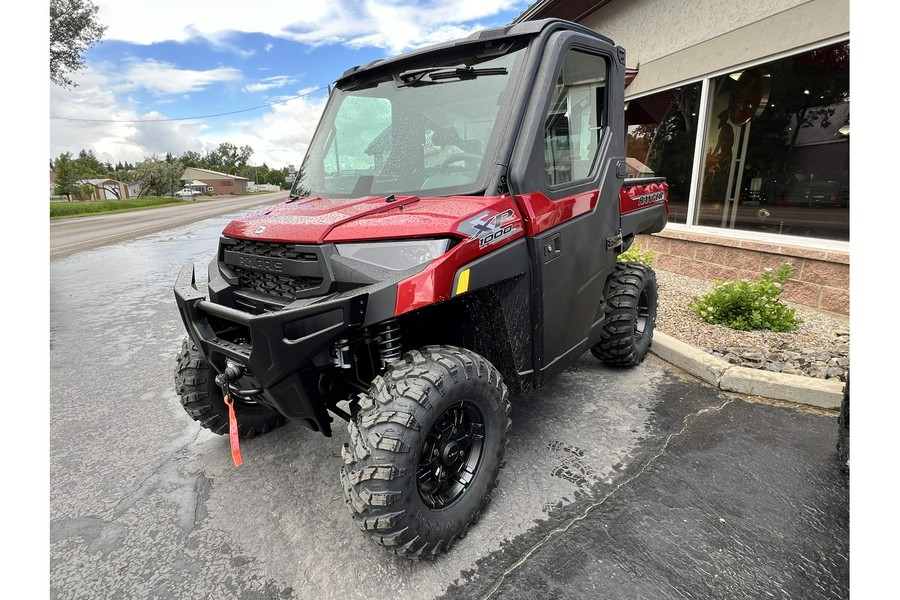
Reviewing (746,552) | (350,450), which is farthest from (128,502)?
(746,552)

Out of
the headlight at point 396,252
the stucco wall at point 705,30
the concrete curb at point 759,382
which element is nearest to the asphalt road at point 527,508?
the concrete curb at point 759,382

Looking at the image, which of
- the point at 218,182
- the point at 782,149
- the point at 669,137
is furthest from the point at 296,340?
the point at 218,182

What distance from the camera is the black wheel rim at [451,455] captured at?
2.15 m

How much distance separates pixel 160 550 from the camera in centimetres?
224

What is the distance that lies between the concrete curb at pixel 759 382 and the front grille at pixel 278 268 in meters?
3.15

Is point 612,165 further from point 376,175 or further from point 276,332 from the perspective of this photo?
point 276,332

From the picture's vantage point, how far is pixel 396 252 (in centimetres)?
204

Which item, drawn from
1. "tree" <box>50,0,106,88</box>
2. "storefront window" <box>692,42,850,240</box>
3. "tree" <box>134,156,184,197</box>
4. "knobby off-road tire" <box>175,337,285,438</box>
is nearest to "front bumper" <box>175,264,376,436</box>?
"knobby off-road tire" <box>175,337,285,438</box>

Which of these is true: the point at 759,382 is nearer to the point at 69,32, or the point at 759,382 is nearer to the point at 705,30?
the point at 705,30

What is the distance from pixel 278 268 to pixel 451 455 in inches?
46.5

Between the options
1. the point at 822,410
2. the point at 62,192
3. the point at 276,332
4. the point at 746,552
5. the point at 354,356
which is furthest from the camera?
the point at 62,192

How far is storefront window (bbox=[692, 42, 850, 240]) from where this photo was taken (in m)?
5.36

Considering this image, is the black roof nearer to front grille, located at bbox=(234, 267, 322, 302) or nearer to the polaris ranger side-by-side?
the polaris ranger side-by-side

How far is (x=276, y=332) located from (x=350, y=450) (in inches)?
22.5
